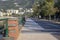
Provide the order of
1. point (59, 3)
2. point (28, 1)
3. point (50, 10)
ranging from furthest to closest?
point (28, 1) < point (50, 10) < point (59, 3)

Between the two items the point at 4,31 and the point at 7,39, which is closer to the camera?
the point at 7,39

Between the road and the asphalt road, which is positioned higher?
the road

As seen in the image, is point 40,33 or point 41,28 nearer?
point 40,33

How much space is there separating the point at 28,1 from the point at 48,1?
8280cm

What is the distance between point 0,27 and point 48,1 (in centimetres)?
9954

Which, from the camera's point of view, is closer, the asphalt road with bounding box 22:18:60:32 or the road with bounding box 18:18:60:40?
the road with bounding box 18:18:60:40

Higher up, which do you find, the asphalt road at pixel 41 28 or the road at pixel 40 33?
the road at pixel 40 33

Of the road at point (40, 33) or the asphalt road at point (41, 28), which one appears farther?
the asphalt road at point (41, 28)

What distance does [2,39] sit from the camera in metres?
7.65

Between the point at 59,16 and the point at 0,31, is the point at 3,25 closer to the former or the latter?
the point at 0,31

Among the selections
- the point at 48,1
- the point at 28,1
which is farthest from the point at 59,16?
the point at 28,1

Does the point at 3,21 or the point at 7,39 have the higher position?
the point at 3,21

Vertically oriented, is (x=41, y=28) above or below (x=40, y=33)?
below

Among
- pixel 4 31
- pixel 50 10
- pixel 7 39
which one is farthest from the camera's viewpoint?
pixel 50 10
